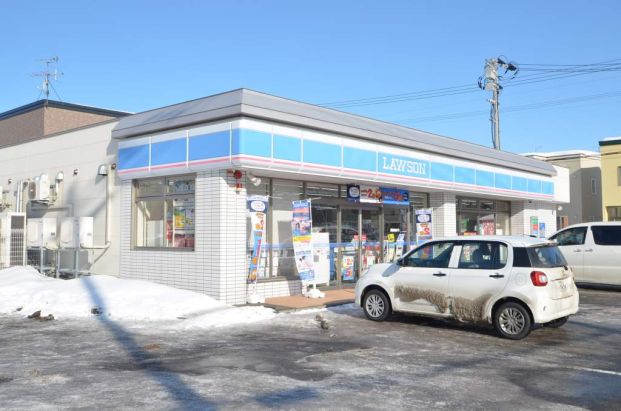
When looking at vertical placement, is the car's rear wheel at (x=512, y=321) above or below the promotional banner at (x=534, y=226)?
below

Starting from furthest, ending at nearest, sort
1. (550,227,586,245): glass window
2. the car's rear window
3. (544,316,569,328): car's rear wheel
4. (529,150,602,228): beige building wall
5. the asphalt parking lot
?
(529,150,602,228): beige building wall < (550,227,586,245): glass window < (544,316,569,328): car's rear wheel < the car's rear window < the asphalt parking lot

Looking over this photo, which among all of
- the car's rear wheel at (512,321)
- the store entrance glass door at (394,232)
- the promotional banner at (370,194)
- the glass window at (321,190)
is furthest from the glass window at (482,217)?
the car's rear wheel at (512,321)

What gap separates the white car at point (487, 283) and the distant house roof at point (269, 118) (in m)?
4.16

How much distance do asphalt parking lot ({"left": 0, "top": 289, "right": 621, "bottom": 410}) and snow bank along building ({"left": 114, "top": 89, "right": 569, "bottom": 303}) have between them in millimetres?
2643

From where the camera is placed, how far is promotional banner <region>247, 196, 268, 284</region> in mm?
12602

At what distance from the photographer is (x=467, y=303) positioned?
9.66 meters

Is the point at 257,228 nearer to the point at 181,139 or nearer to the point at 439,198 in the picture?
the point at 181,139

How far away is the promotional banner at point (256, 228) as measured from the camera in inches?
496

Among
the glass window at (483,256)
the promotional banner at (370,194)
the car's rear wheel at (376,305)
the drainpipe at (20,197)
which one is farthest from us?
the drainpipe at (20,197)

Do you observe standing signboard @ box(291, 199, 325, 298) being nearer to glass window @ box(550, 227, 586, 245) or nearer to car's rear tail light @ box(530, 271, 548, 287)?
car's rear tail light @ box(530, 271, 548, 287)

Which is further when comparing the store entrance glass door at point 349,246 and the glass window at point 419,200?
the glass window at point 419,200

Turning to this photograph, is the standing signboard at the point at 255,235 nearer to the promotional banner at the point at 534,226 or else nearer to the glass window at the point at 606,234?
the glass window at the point at 606,234

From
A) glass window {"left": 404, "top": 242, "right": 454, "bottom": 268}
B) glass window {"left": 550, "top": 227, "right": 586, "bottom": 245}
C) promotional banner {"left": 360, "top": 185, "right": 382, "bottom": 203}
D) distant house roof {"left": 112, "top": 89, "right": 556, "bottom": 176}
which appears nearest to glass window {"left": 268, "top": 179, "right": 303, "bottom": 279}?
distant house roof {"left": 112, "top": 89, "right": 556, "bottom": 176}

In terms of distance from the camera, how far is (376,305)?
11.0 m
